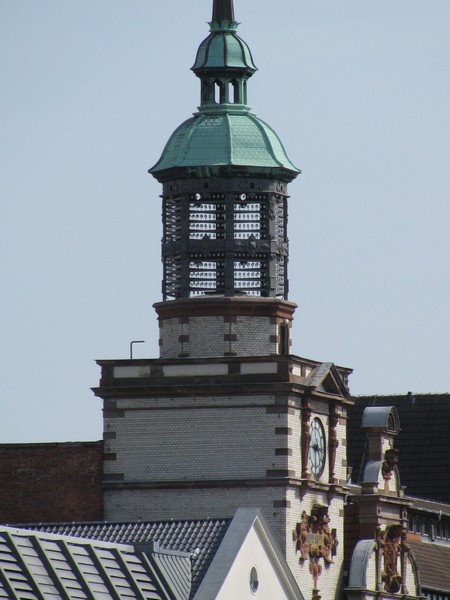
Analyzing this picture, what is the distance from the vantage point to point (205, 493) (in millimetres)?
88938

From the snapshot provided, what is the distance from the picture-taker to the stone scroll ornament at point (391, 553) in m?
94.7

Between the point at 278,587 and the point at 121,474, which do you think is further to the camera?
the point at 121,474

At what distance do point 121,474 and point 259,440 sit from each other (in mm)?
4478

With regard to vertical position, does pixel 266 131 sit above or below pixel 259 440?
above

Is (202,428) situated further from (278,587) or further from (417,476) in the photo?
(417,476)

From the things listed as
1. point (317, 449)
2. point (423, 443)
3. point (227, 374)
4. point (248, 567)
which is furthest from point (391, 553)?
point (423, 443)

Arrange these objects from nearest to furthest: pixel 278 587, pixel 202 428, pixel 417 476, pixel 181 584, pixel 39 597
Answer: pixel 39 597 → pixel 181 584 → pixel 278 587 → pixel 202 428 → pixel 417 476

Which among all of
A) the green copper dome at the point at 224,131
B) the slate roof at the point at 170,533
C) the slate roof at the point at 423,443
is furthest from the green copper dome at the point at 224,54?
the slate roof at the point at 423,443

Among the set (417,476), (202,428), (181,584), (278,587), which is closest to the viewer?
(181,584)

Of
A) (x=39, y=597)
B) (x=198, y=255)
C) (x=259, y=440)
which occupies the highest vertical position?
(x=198, y=255)

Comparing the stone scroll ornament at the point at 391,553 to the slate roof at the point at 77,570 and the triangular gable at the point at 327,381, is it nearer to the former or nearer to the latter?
the triangular gable at the point at 327,381

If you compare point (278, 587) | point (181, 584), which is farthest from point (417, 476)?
point (181, 584)

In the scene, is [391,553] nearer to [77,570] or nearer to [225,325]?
[225,325]

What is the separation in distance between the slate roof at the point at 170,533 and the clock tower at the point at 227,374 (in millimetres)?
5448
